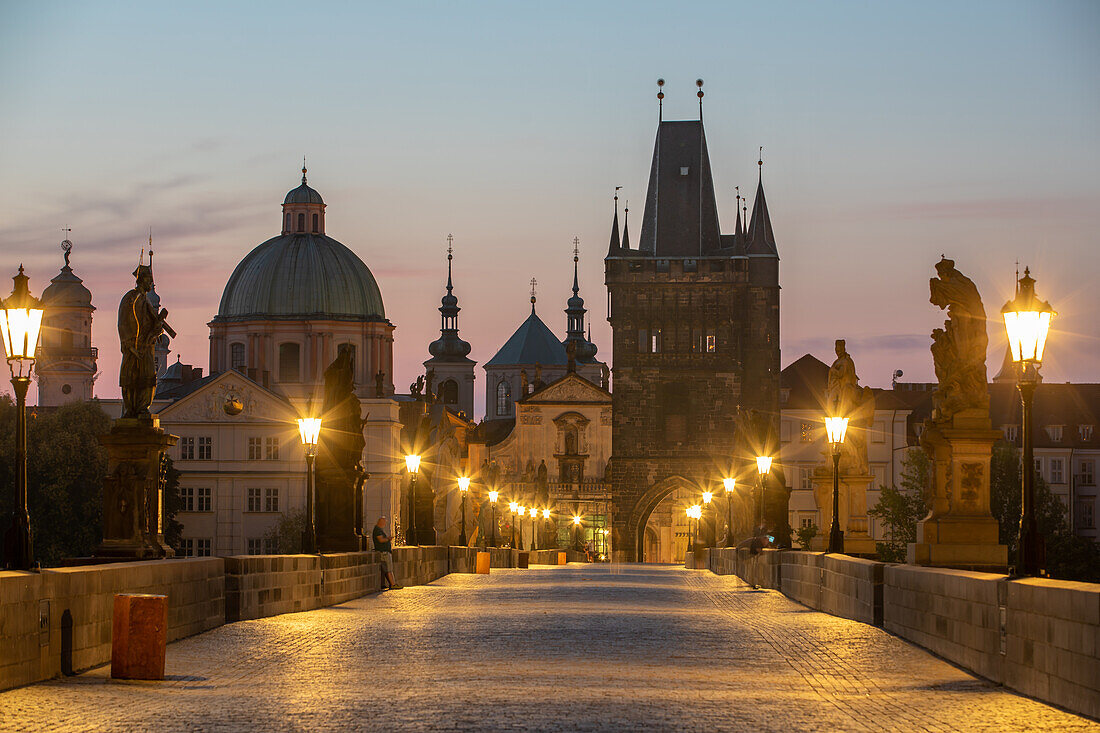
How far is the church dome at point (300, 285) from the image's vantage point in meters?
126

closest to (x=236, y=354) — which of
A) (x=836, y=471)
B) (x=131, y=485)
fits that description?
(x=836, y=471)

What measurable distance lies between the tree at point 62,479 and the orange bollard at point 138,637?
63.7 meters

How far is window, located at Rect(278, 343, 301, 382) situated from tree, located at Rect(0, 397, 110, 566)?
140 ft

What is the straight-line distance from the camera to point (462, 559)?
4862 cm

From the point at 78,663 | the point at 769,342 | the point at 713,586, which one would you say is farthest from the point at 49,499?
the point at 78,663

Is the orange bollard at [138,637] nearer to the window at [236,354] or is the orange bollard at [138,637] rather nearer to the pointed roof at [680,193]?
the pointed roof at [680,193]

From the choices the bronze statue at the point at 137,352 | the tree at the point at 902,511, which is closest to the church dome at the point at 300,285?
the tree at the point at 902,511

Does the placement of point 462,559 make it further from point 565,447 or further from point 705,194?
point 565,447

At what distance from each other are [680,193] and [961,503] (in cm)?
10006

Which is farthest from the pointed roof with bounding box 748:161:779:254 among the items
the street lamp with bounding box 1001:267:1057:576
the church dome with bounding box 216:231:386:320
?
the street lamp with bounding box 1001:267:1057:576

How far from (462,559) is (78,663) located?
3400 centimetres

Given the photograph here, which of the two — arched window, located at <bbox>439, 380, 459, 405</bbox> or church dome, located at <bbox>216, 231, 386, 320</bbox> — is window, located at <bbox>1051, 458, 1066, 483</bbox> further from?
arched window, located at <bbox>439, 380, 459, 405</bbox>

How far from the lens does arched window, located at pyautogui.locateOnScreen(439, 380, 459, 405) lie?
637 feet

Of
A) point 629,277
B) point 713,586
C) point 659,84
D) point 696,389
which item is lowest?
point 713,586
